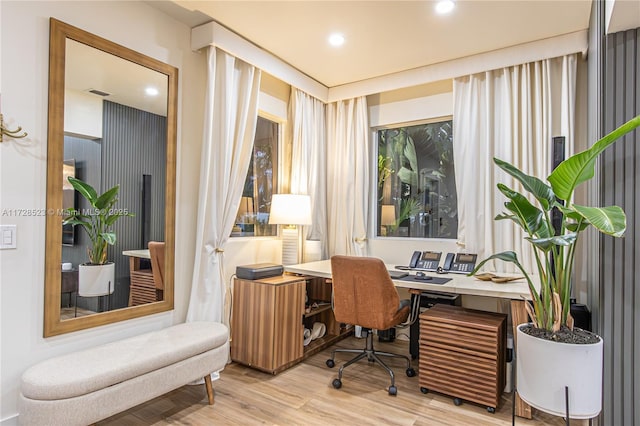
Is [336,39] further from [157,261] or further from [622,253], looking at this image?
[622,253]

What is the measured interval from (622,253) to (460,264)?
4.49 feet

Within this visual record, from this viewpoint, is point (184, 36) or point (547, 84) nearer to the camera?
point (184, 36)

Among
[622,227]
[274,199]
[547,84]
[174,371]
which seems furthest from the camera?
[274,199]

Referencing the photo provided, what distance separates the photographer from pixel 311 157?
4.01 m

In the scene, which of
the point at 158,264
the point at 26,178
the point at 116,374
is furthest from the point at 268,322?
the point at 26,178

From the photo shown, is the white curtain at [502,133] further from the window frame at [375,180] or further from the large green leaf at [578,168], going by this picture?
the large green leaf at [578,168]

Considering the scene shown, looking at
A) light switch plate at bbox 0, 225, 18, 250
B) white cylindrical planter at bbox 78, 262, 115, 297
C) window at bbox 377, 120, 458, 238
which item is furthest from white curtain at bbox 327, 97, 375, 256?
light switch plate at bbox 0, 225, 18, 250

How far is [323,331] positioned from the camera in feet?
12.1

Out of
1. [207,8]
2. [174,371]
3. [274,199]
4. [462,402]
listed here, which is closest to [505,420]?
[462,402]

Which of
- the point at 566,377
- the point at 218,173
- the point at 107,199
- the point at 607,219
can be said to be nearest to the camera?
the point at 607,219

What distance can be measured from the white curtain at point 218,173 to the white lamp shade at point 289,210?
0.47 metres

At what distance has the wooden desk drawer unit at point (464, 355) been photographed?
94.3 inches

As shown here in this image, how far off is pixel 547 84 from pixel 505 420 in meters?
2.61

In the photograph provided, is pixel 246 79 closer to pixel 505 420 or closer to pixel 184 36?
pixel 184 36
